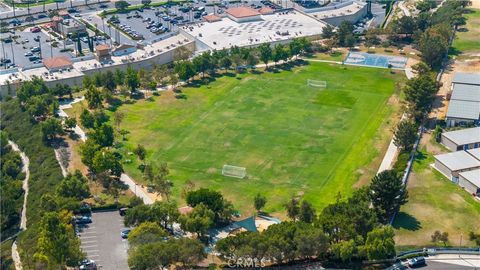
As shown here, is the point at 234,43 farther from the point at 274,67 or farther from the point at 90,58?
the point at 90,58

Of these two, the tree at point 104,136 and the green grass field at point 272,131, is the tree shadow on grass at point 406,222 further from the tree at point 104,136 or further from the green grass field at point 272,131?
the tree at point 104,136

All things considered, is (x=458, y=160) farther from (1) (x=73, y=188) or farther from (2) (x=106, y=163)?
(1) (x=73, y=188)

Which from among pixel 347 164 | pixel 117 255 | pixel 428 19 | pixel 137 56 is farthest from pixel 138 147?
pixel 428 19

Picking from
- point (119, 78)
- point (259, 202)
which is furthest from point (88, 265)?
point (119, 78)

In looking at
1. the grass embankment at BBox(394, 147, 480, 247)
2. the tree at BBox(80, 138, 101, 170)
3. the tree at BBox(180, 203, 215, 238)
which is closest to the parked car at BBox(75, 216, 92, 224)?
the tree at BBox(80, 138, 101, 170)

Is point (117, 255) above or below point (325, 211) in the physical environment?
below

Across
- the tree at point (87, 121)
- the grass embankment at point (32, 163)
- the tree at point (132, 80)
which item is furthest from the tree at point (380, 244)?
the tree at point (132, 80)
